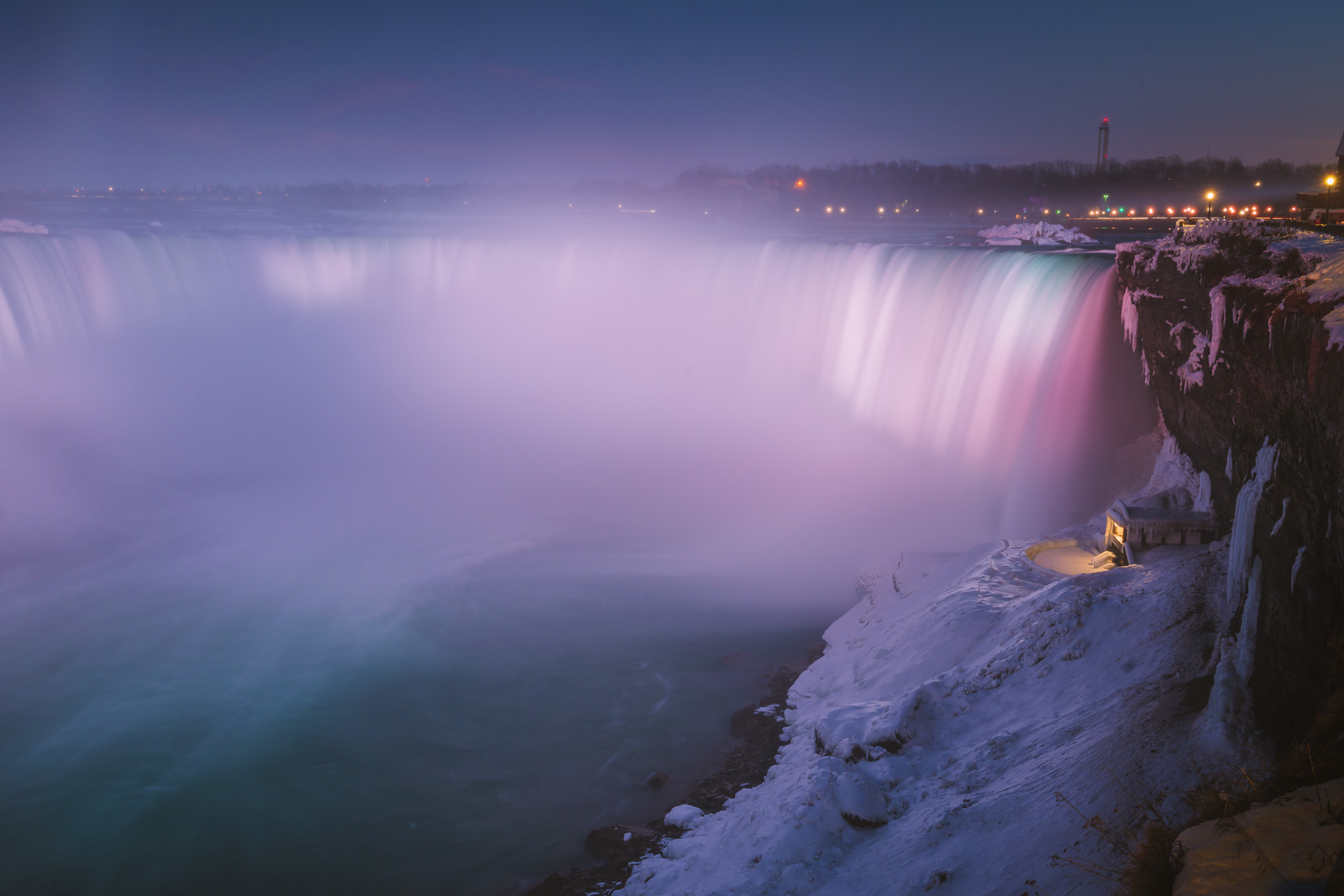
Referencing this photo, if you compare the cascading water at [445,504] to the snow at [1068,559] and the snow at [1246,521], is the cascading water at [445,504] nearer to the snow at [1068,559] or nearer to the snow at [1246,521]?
the snow at [1068,559]

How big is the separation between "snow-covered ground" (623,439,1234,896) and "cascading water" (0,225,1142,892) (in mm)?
2728

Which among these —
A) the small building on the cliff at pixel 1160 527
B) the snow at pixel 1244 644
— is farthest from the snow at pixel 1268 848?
the small building on the cliff at pixel 1160 527

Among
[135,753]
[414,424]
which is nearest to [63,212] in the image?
[414,424]

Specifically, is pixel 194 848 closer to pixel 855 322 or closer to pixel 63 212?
pixel 855 322

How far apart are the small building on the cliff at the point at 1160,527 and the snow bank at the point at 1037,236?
22.6 metres

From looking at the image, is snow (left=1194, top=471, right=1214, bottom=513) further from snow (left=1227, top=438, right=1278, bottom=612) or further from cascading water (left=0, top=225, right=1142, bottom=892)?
snow (left=1227, top=438, right=1278, bottom=612)

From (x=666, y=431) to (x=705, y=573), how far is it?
1288 centimetres

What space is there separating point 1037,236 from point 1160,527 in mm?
30566

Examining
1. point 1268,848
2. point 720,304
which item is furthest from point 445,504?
point 1268,848

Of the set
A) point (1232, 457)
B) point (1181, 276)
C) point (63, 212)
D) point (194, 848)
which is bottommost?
point (194, 848)

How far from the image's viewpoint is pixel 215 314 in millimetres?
36906

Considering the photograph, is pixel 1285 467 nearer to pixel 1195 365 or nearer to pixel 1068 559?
pixel 1195 365

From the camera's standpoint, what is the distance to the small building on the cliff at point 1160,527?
11.8 metres

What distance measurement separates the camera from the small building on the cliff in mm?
11789
